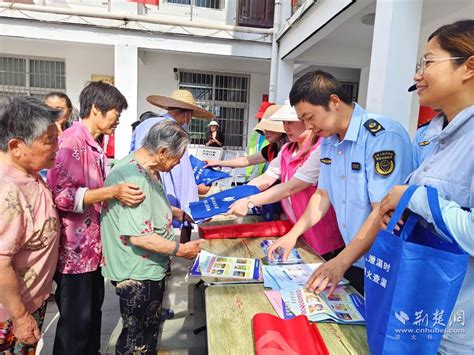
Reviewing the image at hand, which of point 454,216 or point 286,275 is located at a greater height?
point 454,216

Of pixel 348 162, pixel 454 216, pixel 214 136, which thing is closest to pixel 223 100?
pixel 214 136

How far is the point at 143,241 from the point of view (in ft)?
4.71

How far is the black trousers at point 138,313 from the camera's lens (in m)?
1.50

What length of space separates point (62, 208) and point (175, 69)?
6.83 m

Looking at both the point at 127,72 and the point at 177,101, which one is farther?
the point at 127,72

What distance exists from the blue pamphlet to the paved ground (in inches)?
40.0

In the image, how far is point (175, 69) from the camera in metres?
7.78

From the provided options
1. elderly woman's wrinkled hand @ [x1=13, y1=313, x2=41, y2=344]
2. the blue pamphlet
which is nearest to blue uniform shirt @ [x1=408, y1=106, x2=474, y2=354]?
elderly woman's wrinkled hand @ [x1=13, y1=313, x2=41, y2=344]

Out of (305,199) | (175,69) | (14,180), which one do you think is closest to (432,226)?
(305,199)

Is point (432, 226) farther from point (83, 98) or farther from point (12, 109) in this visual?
point (83, 98)

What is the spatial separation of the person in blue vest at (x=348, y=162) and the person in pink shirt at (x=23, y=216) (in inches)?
39.3

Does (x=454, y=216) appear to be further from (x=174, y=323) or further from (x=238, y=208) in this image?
(x=174, y=323)

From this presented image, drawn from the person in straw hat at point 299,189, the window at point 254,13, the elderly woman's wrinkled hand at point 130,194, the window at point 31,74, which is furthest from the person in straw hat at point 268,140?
the window at point 31,74

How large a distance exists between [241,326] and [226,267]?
0.45m
